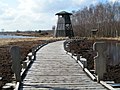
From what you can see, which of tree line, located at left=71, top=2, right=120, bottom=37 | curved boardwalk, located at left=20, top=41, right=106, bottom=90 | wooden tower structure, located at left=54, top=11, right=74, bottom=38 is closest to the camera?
curved boardwalk, located at left=20, top=41, right=106, bottom=90

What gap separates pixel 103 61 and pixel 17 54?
3406mm

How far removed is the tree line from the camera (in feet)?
290

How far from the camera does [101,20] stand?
95312 mm

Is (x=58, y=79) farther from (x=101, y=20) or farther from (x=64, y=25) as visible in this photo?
(x=101, y=20)

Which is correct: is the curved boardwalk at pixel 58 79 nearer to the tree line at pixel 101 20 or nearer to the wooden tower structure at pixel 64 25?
the wooden tower structure at pixel 64 25

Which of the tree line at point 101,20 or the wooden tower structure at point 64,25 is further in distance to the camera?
Answer: the tree line at point 101,20

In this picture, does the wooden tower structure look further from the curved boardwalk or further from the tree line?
the curved boardwalk

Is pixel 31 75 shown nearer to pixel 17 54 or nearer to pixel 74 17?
pixel 17 54

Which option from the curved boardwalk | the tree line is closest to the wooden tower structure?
the tree line

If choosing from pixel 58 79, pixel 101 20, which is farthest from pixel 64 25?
pixel 58 79

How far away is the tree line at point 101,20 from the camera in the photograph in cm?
8850

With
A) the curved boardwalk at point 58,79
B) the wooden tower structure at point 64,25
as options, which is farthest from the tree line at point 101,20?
the curved boardwalk at point 58,79

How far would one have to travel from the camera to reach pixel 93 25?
9900 cm

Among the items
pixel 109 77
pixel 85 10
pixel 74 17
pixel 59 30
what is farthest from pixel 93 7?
pixel 109 77
